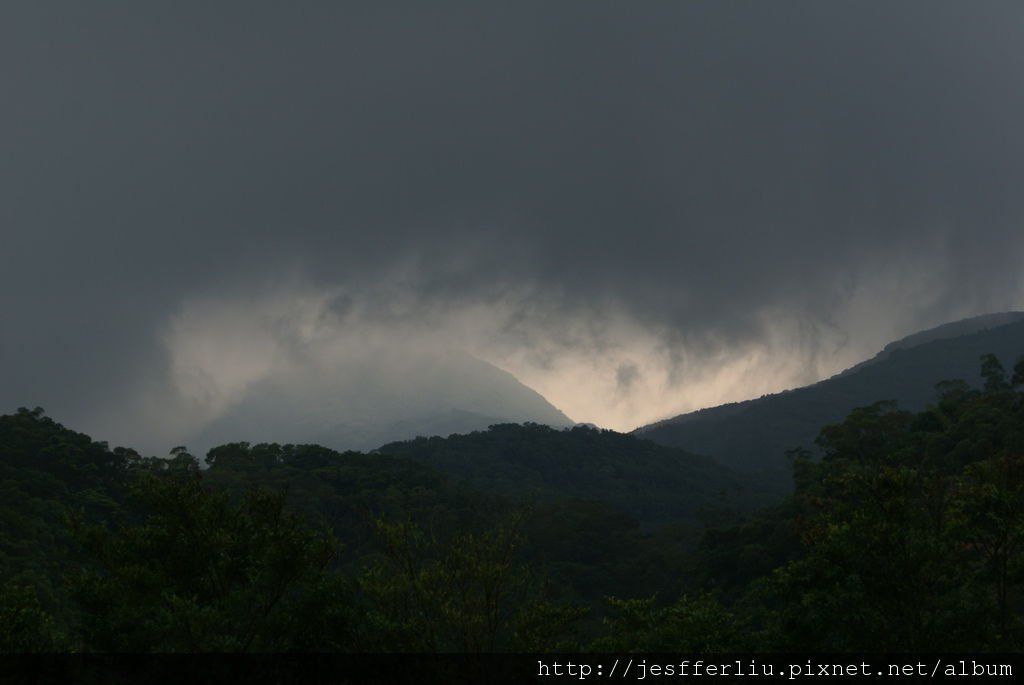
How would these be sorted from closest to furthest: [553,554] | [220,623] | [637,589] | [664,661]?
1. [220,623]
2. [664,661]
3. [637,589]
4. [553,554]

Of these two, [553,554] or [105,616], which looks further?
[553,554]

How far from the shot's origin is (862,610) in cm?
2169

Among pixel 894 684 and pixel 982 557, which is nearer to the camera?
pixel 894 684

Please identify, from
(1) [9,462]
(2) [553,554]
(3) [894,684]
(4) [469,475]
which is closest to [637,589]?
(2) [553,554]

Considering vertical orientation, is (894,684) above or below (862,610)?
below

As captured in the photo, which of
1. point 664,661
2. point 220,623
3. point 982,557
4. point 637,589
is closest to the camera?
point 220,623

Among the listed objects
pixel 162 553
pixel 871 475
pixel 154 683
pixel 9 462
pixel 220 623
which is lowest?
pixel 154 683

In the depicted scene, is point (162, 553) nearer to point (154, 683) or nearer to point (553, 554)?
point (154, 683)

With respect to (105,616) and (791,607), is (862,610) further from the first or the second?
(105,616)

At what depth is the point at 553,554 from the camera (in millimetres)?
100250

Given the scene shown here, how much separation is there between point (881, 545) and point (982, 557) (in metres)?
5.45

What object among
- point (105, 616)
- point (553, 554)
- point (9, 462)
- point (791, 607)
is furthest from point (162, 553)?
point (553, 554)

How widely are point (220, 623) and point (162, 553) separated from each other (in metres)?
3.50

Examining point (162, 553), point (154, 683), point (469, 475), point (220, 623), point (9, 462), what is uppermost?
point (469, 475)
